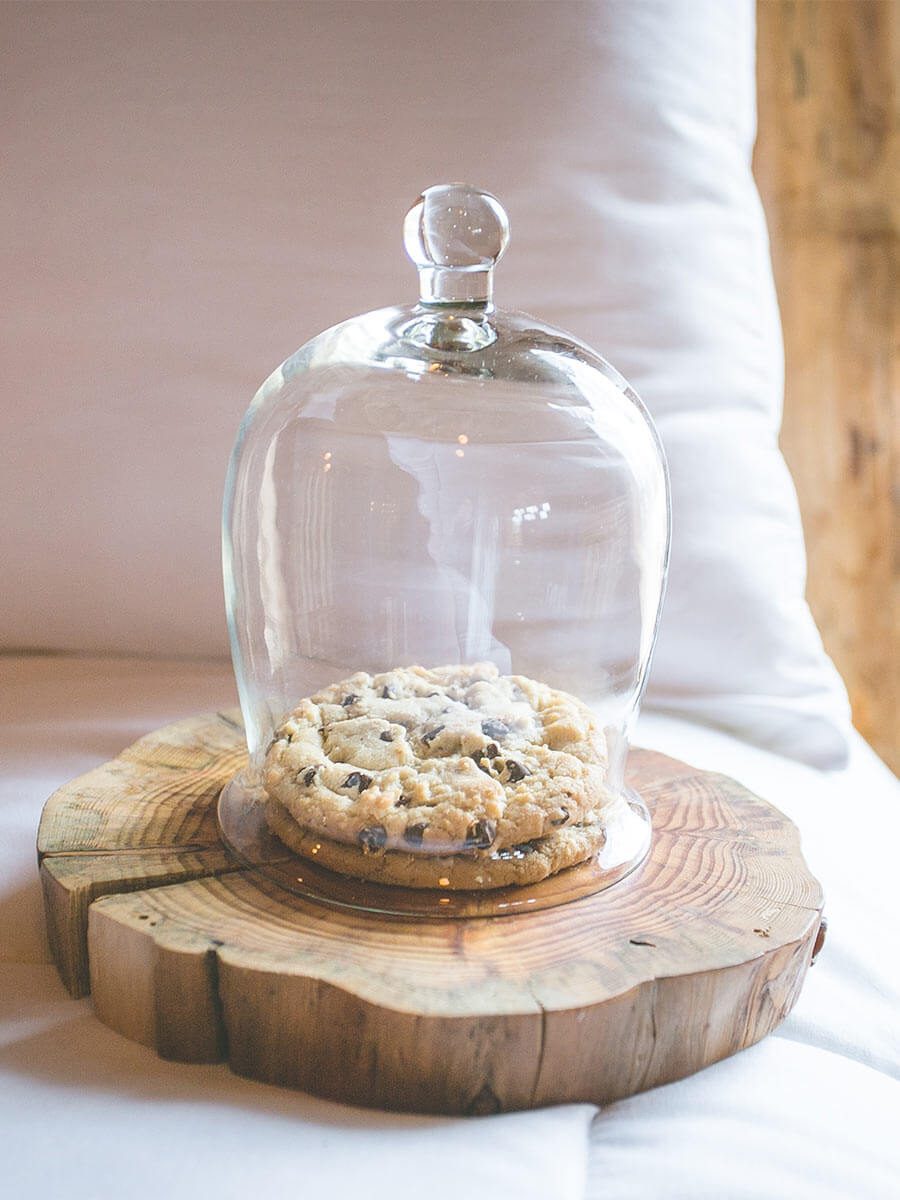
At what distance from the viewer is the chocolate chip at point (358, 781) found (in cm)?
69

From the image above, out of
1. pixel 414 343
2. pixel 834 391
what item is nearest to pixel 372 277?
pixel 414 343

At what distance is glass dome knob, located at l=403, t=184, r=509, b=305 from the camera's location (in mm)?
737

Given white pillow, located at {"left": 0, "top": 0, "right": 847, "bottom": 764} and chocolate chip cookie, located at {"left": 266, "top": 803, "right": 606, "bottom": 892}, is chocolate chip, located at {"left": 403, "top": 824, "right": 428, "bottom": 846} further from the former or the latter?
white pillow, located at {"left": 0, "top": 0, "right": 847, "bottom": 764}

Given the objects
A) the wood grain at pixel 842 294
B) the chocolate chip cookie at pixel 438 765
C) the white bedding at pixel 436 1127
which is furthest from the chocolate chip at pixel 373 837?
the wood grain at pixel 842 294

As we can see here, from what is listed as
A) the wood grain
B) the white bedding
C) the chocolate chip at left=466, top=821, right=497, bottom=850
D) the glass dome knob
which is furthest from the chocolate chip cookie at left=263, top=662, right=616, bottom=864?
the wood grain

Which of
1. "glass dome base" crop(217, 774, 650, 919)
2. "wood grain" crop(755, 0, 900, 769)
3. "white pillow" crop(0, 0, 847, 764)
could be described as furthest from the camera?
"wood grain" crop(755, 0, 900, 769)

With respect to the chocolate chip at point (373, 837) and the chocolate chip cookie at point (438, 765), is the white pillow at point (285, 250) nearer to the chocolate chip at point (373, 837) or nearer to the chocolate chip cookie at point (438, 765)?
the chocolate chip cookie at point (438, 765)

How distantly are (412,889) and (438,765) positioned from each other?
0.26 feet

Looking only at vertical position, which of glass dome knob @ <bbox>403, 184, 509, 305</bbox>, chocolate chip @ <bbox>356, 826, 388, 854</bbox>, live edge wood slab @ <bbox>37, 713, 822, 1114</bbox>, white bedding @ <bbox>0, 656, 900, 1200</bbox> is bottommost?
white bedding @ <bbox>0, 656, 900, 1200</bbox>

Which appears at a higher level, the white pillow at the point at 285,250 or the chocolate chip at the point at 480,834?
the white pillow at the point at 285,250

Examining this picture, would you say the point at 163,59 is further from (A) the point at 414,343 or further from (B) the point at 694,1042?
(B) the point at 694,1042

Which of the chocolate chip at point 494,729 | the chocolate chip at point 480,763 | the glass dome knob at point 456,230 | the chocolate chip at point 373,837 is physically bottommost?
the chocolate chip at point 373,837

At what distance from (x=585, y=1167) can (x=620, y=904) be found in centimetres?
16

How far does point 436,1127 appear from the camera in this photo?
1.78 ft
